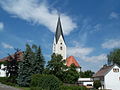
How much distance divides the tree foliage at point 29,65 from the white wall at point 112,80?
1881 cm

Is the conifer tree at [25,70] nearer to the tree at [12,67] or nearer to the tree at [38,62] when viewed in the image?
the tree at [38,62]

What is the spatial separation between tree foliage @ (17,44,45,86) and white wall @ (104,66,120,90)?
1881 cm

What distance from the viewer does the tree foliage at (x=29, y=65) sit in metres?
42.7

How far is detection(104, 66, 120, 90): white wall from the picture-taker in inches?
2077

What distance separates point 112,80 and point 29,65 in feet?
77.2

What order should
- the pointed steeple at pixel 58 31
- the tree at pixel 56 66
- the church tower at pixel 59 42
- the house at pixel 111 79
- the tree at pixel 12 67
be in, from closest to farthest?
the tree at pixel 56 66, the tree at pixel 12 67, the house at pixel 111 79, the pointed steeple at pixel 58 31, the church tower at pixel 59 42

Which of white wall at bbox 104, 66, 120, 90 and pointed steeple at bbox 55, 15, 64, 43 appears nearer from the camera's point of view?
white wall at bbox 104, 66, 120, 90

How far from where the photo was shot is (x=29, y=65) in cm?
4419

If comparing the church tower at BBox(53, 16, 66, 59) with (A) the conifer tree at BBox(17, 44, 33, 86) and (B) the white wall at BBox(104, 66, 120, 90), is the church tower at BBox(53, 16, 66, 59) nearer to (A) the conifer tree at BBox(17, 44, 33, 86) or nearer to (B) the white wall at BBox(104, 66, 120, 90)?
(B) the white wall at BBox(104, 66, 120, 90)

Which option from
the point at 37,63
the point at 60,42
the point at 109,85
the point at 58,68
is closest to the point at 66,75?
the point at 58,68

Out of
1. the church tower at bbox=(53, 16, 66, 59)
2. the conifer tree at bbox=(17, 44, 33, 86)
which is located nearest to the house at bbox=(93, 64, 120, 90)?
the conifer tree at bbox=(17, 44, 33, 86)

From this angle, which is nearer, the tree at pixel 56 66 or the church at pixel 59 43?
the tree at pixel 56 66

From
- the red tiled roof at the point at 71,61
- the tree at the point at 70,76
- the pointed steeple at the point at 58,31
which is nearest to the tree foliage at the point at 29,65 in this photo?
the tree at the point at 70,76

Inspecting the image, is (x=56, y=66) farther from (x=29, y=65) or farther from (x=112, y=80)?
(x=112, y=80)
